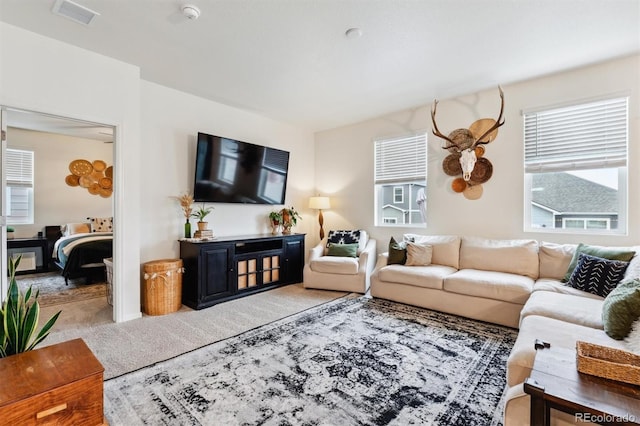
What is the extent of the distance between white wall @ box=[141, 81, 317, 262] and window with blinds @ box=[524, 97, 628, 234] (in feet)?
12.4

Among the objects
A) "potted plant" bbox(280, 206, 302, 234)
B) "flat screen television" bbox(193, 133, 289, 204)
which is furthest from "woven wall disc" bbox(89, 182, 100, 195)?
"potted plant" bbox(280, 206, 302, 234)

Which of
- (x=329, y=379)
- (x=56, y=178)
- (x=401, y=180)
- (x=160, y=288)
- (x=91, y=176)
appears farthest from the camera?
(x=91, y=176)

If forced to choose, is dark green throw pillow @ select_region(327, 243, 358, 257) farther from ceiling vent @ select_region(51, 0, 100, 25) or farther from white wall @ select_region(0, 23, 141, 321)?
ceiling vent @ select_region(51, 0, 100, 25)

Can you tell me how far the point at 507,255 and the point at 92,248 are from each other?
19.4ft

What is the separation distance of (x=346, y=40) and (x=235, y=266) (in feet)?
9.49

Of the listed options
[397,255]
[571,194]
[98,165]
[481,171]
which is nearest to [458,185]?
[481,171]

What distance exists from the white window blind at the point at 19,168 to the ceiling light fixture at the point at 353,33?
264 inches

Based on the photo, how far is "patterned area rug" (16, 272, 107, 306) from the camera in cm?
396

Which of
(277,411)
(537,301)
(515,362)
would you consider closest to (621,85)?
(537,301)

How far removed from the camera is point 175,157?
385cm

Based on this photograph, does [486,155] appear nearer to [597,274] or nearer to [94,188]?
[597,274]

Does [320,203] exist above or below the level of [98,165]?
below

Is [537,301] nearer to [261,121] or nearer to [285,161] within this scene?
[285,161]

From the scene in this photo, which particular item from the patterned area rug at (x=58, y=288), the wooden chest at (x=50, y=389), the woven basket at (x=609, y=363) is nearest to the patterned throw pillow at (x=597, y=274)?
the woven basket at (x=609, y=363)
